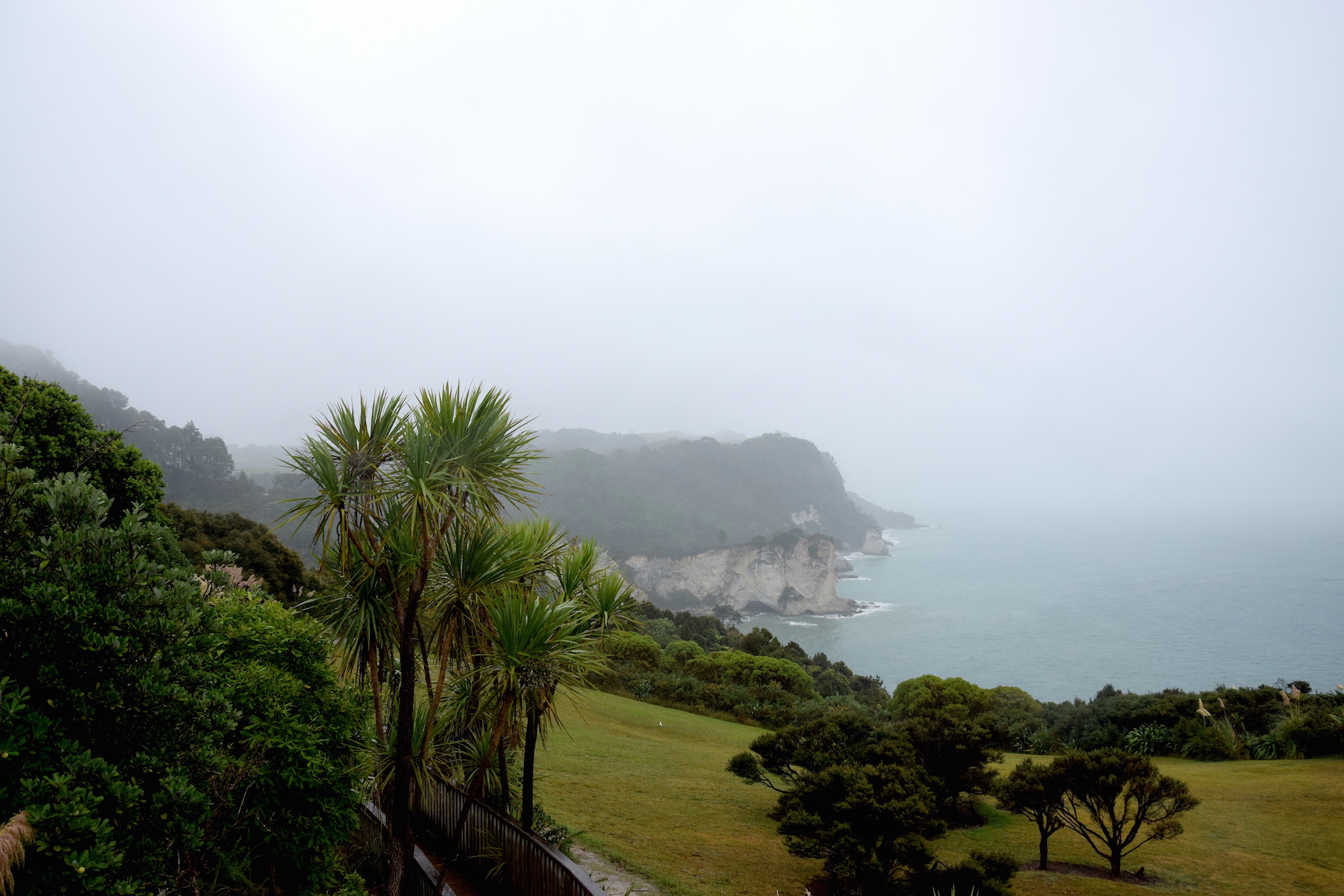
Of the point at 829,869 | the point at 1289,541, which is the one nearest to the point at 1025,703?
the point at 829,869

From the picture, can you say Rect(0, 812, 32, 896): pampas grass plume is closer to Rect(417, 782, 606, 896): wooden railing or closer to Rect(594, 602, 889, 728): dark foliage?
Rect(417, 782, 606, 896): wooden railing

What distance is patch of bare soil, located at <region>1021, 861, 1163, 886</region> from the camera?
733cm

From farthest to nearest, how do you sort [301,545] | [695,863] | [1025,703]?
1. [301,545]
2. [1025,703]
3. [695,863]

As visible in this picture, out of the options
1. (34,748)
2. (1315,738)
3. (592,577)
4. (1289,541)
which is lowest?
(1315,738)

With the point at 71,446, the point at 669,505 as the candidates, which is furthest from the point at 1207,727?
the point at 669,505

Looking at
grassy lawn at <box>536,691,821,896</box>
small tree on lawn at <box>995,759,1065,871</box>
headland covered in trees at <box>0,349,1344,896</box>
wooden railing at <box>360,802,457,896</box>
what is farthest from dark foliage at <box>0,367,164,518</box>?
small tree on lawn at <box>995,759,1065,871</box>

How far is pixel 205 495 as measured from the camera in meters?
56.0

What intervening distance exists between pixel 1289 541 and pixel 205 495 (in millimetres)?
217649

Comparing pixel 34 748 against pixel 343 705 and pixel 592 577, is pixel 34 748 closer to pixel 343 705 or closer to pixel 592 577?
pixel 343 705

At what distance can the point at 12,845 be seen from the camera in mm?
2209

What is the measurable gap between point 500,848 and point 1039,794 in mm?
5956

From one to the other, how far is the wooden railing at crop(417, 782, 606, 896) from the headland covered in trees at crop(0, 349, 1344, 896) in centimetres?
17

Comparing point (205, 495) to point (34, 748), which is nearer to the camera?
point (34, 748)

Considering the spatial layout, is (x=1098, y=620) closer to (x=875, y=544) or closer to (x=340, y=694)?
(x=875, y=544)
